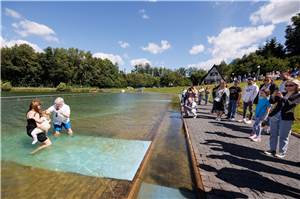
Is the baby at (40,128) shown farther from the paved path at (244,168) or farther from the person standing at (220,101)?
the person standing at (220,101)

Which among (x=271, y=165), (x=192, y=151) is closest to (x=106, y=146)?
(x=192, y=151)

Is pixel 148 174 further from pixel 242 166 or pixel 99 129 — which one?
pixel 99 129

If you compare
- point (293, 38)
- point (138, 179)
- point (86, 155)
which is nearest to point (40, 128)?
point (86, 155)

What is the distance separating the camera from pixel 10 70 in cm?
5775

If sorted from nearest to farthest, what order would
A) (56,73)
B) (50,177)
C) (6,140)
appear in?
(50,177)
(6,140)
(56,73)

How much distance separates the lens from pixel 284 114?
433 centimetres

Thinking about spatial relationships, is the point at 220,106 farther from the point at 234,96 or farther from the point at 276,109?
the point at 276,109

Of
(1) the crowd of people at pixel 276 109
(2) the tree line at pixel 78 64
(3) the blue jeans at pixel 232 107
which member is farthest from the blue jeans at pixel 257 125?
(2) the tree line at pixel 78 64

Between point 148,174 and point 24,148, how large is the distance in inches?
155

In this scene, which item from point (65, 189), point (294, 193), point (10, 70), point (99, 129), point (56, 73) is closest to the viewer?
point (294, 193)

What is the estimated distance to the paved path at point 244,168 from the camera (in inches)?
122

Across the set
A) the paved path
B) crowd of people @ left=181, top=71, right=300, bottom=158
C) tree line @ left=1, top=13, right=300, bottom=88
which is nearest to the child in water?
crowd of people @ left=181, top=71, right=300, bottom=158

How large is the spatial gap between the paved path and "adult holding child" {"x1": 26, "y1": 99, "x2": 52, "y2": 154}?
14.7 ft

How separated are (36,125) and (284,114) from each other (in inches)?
261
